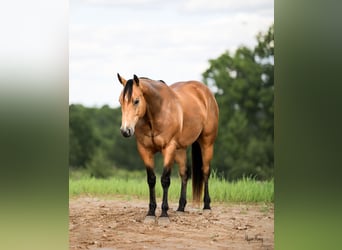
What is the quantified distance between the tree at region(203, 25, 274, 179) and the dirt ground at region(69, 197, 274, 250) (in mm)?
317

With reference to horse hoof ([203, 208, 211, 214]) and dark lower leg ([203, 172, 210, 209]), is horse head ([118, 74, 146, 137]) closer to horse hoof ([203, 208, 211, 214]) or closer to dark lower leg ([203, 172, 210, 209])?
dark lower leg ([203, 172, 210, 209])

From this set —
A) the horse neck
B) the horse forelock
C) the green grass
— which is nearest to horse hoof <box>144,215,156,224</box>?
the green grass

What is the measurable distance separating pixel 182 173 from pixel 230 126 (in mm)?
497

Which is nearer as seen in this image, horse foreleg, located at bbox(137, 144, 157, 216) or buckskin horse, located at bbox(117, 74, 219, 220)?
buckskin horse, located at bbox(117, 74, 219, 220)

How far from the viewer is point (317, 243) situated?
5.03m

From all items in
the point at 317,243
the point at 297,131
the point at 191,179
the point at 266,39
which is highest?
the point at 266,39

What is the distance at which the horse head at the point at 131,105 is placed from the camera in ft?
15.3

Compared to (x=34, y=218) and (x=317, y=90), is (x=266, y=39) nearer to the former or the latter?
(x=317, y=90)

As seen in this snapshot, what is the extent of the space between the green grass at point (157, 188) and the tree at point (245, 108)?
78 millimetres

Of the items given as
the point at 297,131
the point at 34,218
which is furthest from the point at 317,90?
the point at 34,218

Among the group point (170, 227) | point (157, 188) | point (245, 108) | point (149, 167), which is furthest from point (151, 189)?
point (245, 108)

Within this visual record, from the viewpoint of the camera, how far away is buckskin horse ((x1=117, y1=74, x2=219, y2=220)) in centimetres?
475

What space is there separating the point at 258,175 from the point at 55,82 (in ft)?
5.26

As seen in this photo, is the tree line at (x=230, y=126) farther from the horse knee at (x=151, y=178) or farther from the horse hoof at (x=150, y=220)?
the horse hoof at (x=150, y=220)
